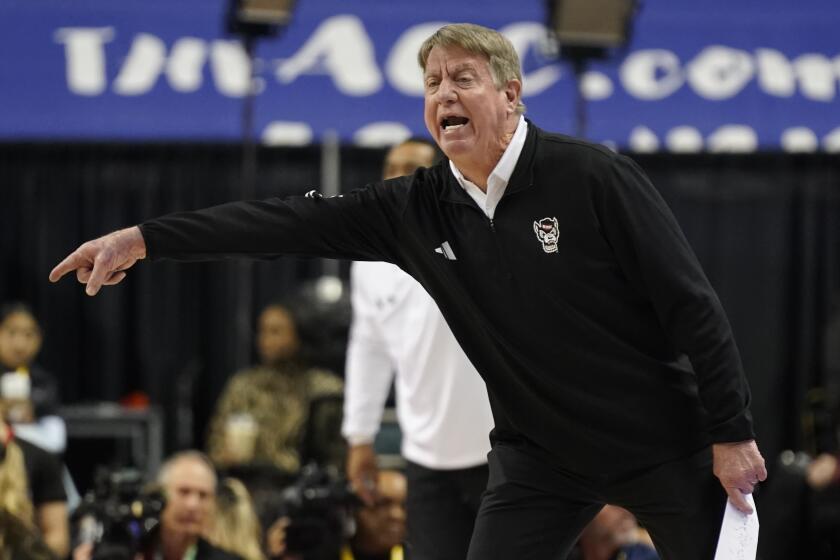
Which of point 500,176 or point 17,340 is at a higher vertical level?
point 500,176

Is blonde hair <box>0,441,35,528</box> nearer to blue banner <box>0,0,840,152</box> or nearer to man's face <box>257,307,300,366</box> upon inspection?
man's face <box>257,307,300,366</box>

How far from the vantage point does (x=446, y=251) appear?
303cm

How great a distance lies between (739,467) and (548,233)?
2.02 feet

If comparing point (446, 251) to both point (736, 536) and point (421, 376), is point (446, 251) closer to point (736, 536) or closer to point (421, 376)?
point (736, 536)

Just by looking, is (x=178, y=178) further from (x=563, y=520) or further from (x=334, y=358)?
(x=563, y=520)

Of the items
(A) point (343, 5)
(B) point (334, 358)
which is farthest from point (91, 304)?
(A) point (343, 5)

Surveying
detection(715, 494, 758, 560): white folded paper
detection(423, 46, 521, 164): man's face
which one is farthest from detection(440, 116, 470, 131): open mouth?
detection(715, 494, 758, 560): white folded paper

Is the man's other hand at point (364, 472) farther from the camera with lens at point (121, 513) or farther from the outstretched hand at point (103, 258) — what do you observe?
the outstretched hand at point (103, 258)

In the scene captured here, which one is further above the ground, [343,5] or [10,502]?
[343,5]

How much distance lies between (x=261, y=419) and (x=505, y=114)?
15.3 ft

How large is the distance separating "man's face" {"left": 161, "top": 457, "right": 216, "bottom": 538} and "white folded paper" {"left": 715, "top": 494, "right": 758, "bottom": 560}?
2.92 meters

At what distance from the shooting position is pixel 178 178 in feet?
30.1

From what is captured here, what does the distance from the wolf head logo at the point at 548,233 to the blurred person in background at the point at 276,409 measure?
3.98 m

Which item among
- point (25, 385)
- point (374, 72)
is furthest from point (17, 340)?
point (374, 72)
